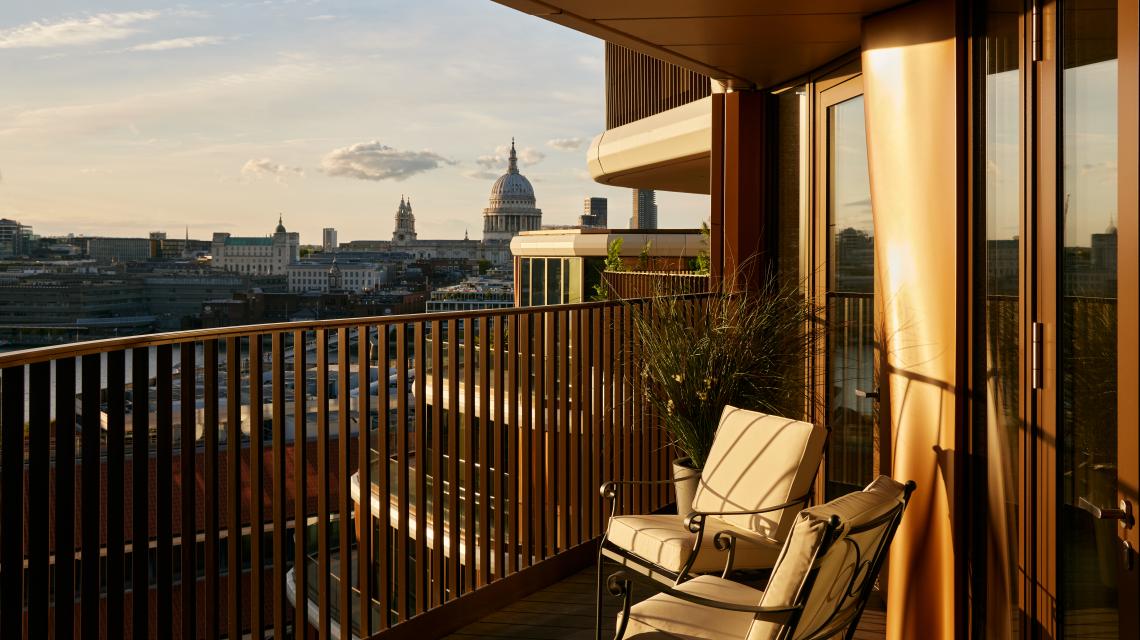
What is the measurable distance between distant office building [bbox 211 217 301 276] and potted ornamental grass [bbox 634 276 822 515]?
3081cm

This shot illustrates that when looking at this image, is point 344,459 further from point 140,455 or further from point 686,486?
point 686,486

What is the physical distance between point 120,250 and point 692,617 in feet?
95.2

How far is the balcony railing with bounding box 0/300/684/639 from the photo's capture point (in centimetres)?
257

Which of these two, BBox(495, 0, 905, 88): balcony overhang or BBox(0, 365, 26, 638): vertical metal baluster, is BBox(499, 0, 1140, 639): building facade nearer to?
BBox(495, 0, 905, 88): balcony overhang

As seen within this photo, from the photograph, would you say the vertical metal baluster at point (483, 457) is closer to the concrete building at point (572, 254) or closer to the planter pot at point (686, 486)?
the planter pot at point (686, 486)

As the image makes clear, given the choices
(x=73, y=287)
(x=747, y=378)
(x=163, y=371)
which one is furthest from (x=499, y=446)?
(x=73, y=287)

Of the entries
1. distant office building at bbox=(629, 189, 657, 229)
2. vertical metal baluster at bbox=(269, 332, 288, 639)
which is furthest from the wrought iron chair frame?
distant office building at bbox=(629, 189, 657, 229)

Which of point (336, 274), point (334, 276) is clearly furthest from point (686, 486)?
point (336, 274)

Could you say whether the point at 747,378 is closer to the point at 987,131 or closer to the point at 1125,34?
the point at 987,131

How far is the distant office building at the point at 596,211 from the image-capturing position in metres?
67.4

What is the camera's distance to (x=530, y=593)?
448cm

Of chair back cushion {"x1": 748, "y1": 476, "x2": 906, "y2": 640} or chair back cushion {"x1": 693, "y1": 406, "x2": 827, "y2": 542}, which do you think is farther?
chair back cushion {"x1": 693, "y1": 406, "x2": 827, "y2": 542}

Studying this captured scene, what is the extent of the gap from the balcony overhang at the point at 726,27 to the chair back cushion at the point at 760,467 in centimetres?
171

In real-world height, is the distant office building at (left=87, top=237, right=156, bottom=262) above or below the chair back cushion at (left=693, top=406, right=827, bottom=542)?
above
